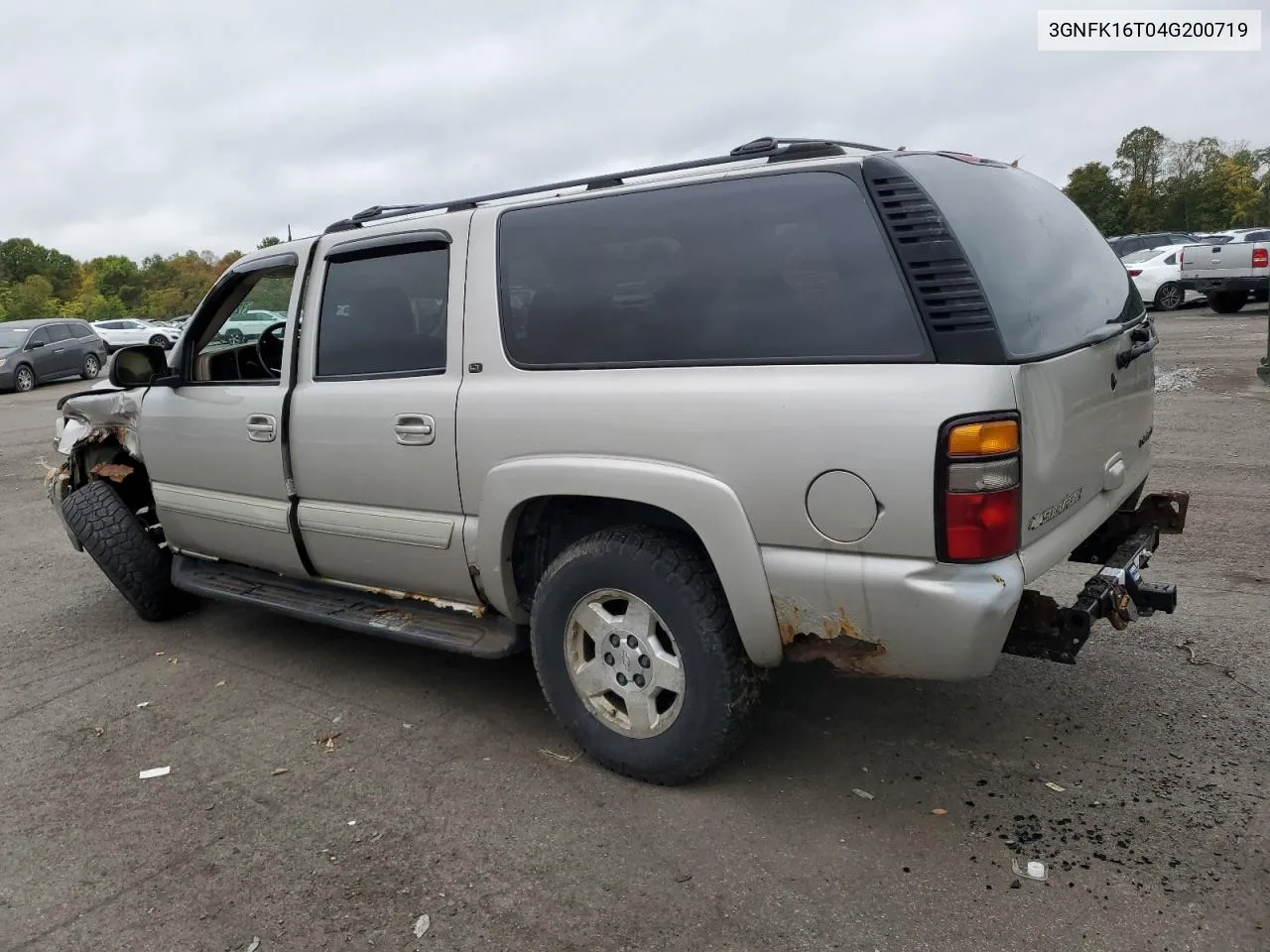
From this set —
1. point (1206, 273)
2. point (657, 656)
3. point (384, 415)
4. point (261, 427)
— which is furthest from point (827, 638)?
point (1206, 273)

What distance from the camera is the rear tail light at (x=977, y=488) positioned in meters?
2.49

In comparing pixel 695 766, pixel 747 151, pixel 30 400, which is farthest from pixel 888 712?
pixel 30 400

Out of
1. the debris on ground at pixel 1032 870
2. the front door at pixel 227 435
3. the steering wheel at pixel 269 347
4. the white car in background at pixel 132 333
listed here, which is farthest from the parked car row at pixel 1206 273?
the white car in background at pixel 132 333

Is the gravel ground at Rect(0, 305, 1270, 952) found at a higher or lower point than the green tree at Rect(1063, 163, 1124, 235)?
lower

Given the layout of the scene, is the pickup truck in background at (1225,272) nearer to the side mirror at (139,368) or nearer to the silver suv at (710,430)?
the silver suv at (710,430)

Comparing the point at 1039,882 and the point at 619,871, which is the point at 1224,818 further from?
the point at 619,871

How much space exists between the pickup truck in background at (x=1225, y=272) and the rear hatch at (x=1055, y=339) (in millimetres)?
16398

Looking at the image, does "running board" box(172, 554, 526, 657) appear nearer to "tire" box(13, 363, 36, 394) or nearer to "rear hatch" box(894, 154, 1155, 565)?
"rear hatch" box(894, 154, 1155, 565)

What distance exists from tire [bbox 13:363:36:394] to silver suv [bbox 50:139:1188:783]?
62.7 feet

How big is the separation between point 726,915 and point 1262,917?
134 centimetres

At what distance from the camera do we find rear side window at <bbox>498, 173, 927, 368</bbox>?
8.91 feet

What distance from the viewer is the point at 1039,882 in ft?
8.65

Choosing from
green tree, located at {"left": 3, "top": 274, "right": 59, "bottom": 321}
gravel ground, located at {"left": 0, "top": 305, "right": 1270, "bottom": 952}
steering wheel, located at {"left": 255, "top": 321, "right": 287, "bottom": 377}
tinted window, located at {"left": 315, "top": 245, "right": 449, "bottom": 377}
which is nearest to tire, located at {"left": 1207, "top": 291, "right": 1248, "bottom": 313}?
gravel ground, located at {"left": 0, "top": 305, "right": 1270, "bottom": 952}

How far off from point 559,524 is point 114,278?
94.1 meters
